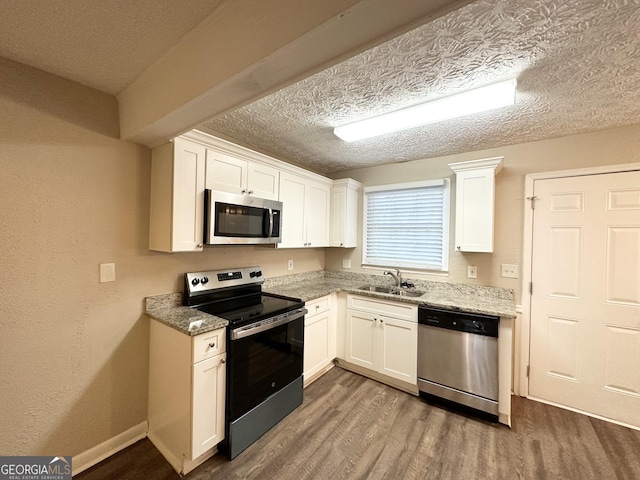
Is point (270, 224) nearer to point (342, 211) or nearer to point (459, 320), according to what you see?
point (342, 211)

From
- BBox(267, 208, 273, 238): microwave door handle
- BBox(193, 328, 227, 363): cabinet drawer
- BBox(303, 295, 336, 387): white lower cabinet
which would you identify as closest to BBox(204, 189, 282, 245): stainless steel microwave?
BBox(267, 208, 273, 238): microwave door handle

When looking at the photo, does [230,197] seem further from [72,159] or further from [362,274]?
[362,274]

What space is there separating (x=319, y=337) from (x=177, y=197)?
1.90 m

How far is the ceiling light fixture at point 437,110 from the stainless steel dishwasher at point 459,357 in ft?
5.31

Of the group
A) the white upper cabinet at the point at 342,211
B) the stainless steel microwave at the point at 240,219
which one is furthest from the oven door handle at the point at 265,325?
the white upper cabinet at the point at 342,211

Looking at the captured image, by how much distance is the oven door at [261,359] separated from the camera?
1700 millimetres

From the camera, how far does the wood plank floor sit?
5.30ft

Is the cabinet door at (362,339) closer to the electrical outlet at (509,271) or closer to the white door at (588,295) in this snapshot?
the electrical outlet at (509,271)

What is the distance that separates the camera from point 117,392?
1781 millimetres

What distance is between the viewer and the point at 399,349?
2531mm

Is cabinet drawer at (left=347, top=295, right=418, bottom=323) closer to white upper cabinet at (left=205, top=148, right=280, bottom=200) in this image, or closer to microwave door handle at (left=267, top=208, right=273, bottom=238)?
microwave door handle at (left=267, top=208, right=273, bottom=238)

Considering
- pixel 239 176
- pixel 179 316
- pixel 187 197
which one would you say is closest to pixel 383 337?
pixel 179 316

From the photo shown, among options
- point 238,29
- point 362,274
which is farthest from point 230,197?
point 362,274

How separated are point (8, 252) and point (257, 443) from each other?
1.95 metres
